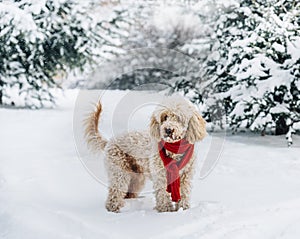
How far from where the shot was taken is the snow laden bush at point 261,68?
6.50 metres

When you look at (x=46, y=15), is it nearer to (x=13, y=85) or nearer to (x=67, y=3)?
(x=67, y=3)

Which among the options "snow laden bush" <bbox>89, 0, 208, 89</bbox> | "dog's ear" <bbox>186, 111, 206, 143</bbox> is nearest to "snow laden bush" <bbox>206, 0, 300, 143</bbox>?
"dog's ear" <bbox>186, 111, 206, 143</bbox>

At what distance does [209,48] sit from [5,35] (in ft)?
13.8

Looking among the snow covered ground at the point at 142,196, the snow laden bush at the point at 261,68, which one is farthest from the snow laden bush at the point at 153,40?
the snow covered ground at the point at 142,196

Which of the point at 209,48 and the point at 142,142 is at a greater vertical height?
the point at 209,48

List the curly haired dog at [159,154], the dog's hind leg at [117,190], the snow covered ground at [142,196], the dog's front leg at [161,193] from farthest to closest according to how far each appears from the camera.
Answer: the dog's hind leg at [117,190] < the dog's front leg at [161,193] < the curly haired dog at [159,154] < the snow covered ground at [142,196]

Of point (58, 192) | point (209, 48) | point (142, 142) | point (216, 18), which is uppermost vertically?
point (216, 18)

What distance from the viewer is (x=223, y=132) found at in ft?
26.0

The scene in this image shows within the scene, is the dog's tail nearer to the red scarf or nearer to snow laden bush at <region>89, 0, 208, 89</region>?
the red scarf

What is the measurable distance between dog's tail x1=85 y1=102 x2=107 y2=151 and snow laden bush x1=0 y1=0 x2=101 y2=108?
17.8 ft

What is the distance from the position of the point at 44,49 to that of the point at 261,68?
556cm

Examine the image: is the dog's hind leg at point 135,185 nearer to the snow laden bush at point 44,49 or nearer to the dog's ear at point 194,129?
the dog's ear at point 194,129

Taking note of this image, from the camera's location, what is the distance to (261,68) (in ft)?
21.4

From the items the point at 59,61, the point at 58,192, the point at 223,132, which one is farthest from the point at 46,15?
the point at 58,192
